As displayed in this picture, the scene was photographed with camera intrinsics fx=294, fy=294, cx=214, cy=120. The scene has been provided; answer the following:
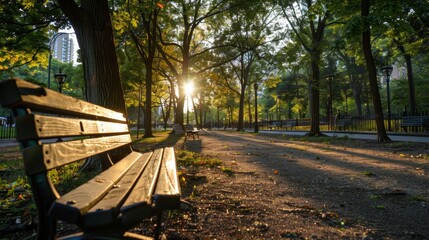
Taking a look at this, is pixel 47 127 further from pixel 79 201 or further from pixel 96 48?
pixel 96 48

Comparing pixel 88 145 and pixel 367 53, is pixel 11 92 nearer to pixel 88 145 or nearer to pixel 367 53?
pixel 88 145

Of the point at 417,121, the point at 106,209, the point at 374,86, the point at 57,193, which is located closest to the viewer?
the point at 106,209

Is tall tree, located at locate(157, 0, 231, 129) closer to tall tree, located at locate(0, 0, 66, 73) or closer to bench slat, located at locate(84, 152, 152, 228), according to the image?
tall tree, located at locate(0, 0, 66, 73)

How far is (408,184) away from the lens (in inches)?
167

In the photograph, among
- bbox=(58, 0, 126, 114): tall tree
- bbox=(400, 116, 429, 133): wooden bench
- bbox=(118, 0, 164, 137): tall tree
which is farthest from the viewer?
bbox=(118, 0, 164, 137): tall tree

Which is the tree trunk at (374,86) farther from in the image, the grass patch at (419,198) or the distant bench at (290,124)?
the distant bench at (290,124)

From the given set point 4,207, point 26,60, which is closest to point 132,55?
point 26,60

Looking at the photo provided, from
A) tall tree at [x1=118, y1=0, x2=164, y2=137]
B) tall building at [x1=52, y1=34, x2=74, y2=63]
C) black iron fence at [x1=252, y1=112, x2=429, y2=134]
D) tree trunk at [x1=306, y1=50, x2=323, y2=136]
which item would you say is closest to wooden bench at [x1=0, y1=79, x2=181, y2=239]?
tall tree at [x1=118, y1=0, x2=164, y2=137]

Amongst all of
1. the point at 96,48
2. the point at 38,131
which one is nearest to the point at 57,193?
the point at 38,131

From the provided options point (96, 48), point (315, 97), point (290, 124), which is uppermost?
point (315, 97)

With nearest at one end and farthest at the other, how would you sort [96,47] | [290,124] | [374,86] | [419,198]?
[419,198]
[96,47]
[374,86]
[290,124]

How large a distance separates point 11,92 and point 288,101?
53.1m

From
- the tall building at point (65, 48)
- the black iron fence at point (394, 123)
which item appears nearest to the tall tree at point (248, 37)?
the black iron fence at point (394, 123)

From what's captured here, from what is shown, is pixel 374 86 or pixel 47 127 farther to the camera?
pixel 374 86
